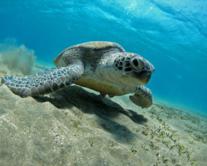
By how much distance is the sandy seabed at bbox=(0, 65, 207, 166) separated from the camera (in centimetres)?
297

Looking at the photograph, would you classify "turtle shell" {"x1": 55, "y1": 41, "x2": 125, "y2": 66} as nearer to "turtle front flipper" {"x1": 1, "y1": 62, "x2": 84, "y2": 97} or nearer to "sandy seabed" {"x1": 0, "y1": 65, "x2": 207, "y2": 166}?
"sandy seabed" {"x1": 0, "y1": 65, "x2": 207, "y2": 166}

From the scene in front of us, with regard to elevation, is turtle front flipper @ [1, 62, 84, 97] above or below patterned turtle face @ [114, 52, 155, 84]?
below

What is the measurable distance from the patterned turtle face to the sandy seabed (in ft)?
2.99

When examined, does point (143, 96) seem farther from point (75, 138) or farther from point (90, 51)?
point (75, 138)

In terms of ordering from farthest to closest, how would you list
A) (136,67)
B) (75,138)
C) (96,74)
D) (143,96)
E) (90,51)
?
1. (143,96)
2. (90,51)
3. (96,74)
4. (136,67)
5. (75,138)

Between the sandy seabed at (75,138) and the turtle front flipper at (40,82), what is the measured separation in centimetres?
15

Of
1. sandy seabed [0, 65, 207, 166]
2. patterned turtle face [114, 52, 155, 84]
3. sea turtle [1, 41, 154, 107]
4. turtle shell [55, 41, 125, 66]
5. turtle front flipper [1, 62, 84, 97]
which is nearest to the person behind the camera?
sandy seabed [0, 65, 207, 166]

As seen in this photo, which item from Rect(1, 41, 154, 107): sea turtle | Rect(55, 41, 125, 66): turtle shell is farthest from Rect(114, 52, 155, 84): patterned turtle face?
Rect(55, 41, 125, 66): turtle shell

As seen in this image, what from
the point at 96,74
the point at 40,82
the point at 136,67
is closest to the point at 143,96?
the point at 96,74

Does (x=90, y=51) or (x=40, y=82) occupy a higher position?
(x=90, y=51)

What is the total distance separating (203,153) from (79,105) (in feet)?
8.20

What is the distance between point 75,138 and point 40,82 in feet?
4.37

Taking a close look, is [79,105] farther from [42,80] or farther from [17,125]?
[17,125]

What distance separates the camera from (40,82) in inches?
174
